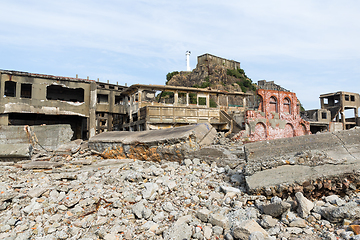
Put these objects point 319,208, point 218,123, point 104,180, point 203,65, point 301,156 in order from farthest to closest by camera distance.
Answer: point 203,65, point 218,123, point 104,180, point 301,156, point 319,208

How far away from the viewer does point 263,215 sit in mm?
3676

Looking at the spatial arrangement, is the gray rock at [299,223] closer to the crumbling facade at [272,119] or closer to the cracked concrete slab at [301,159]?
the cracked concrete slab at [301,159]

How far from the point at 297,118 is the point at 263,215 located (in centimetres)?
1738

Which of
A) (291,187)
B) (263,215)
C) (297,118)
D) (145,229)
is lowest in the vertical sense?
(145,229)

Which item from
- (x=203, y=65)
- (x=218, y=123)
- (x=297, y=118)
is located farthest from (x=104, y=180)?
(x=203, y=65)

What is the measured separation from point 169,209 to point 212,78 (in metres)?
49.9

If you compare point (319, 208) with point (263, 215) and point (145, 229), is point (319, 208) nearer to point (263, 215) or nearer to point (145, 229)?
point (263, 215)

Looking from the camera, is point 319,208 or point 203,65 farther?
point 203,65

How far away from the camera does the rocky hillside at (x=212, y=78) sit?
51.8 metres

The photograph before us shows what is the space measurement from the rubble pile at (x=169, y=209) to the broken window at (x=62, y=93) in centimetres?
1657

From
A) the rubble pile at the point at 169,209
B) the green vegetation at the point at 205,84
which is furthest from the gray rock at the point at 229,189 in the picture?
the green vegetation at the point at 205,84

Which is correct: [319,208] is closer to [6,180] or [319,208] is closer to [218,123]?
[6,180]

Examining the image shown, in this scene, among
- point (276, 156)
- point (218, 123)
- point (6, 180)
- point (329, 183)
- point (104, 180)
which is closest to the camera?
point (329, 183)

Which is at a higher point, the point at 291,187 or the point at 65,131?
the point at 65,131
